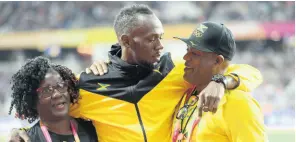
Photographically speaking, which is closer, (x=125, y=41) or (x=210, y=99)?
(x=210, y=99)

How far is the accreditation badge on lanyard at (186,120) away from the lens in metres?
Answer: 3.25

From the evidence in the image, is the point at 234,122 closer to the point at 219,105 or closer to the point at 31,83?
the point at 219,105

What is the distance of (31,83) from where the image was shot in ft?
11.7

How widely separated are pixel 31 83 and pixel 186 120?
3.57ft

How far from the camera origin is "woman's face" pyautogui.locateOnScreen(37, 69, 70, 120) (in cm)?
351

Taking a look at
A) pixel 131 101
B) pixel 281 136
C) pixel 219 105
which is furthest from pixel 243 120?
pixel 281 136

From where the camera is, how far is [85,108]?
371 cm

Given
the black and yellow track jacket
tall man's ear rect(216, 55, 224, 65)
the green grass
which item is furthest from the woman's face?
the green grass

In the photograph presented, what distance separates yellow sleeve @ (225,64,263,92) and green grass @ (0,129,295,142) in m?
7.51

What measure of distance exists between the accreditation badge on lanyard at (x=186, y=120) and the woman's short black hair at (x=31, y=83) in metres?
0.76

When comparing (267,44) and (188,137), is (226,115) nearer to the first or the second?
(188,137)

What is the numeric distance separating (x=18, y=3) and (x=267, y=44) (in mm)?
7531

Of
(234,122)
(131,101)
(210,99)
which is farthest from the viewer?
(131,101)

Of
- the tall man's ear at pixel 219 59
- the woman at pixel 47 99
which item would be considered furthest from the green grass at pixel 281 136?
the tall man's ear at pixel 219 59
